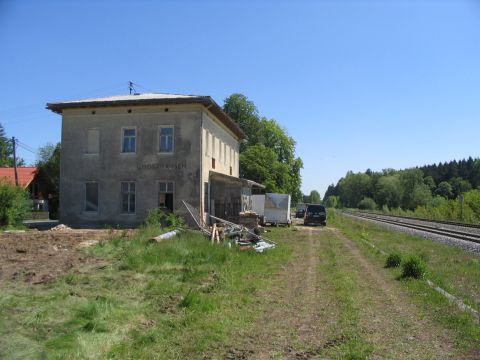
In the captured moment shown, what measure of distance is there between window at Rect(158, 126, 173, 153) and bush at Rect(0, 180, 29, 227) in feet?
24.4

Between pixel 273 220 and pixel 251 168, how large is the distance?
66.2 ft

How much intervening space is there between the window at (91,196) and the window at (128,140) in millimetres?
2776

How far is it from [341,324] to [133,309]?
3331mm

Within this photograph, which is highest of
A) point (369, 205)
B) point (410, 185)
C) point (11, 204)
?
point (410, 185)

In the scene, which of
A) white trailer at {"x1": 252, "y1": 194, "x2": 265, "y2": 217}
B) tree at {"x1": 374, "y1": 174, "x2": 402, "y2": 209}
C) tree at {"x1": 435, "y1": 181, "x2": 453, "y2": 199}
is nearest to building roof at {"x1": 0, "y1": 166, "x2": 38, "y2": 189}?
white trailer at {"x1": 252, "y1": 194, "x2": 265, "y2": 217}

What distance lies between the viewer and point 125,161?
25.7m

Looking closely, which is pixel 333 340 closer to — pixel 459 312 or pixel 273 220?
pixel 459 312

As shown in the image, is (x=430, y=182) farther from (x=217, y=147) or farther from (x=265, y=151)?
(x=217, y=147)

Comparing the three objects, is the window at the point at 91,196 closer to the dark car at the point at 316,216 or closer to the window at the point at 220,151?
the window at the point at 220,151

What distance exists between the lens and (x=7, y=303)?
7.06 m

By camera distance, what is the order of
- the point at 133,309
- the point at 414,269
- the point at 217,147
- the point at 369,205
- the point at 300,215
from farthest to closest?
the point at 369,205, the point at 300,215, the point at 217,147, the point at 414,269, the point at 133,309

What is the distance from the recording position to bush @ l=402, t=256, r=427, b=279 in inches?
449

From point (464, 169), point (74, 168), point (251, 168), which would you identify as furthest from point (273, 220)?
point (464, 169)

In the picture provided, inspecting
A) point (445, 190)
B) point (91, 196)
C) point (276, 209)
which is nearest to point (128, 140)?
point (91, 196)
